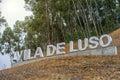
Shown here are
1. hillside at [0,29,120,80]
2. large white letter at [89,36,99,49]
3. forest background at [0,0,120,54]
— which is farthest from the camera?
forest background at [0,0,120,54]

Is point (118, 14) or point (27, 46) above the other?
point (118, 14)

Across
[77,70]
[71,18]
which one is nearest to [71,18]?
[71,18]

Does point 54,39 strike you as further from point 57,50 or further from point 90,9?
point 57,50

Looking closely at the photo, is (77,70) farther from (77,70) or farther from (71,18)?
(71,18)

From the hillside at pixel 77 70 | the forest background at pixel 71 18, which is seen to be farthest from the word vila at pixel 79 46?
→ the forest background at pixel 71 18

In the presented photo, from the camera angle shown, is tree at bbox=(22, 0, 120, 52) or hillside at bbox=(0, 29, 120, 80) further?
tree at bbox=(22, 0, 120, 52)

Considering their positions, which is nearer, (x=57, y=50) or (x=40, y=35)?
(x=57, y=50)

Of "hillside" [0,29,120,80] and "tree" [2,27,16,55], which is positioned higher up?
"tree" [2,27,16,55]

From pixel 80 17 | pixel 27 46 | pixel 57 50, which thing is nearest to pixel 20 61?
pixel 57 50

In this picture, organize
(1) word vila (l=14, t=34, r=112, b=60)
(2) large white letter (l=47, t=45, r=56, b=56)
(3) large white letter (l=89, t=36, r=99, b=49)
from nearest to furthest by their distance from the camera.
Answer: (1) word vila (l=14, t=34, r=112, b=60)
(3) large white letter (l=89, t=36, r=99, b=49)
(2) large white letter (l=47, t=45, r=56, b=56)

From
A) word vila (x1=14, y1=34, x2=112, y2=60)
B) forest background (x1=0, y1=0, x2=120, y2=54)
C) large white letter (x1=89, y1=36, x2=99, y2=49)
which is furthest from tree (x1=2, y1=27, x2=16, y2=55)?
large white letter (x1=89, y1=36, x2=99, y2=49)

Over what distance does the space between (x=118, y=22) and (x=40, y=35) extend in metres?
6.33

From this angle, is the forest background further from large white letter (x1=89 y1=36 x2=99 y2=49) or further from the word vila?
large white letter (x1=89 y1=36 x2=99 y2=49)

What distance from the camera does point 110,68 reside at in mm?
9797
